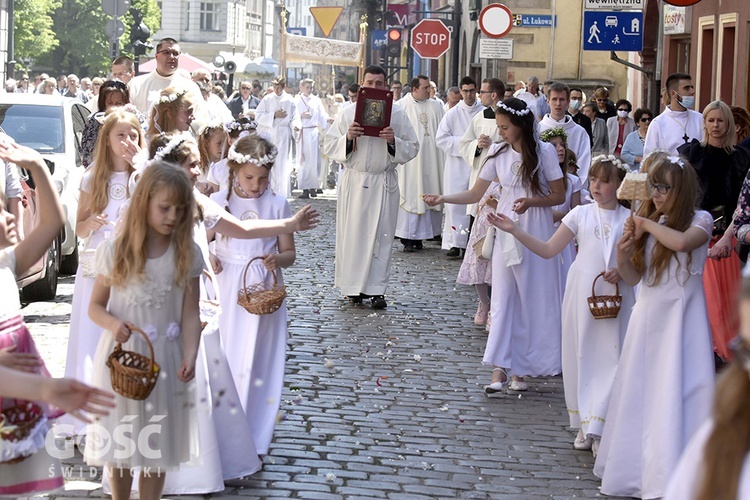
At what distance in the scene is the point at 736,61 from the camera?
19.0 meters

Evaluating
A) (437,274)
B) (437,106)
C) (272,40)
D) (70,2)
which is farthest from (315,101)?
(272,40)

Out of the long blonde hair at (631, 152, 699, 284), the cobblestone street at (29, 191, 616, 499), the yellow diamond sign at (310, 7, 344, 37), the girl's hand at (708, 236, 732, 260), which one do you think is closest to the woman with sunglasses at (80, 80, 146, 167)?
the cobblestone street at (29, 191, 616, 499)

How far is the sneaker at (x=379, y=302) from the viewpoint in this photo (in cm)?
1247

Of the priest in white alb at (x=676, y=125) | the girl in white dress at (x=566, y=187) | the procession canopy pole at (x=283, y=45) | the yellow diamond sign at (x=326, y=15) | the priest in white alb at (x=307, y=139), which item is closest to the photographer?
the girl in white dress at (x=566, y=187)

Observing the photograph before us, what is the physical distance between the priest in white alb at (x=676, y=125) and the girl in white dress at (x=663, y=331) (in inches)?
236

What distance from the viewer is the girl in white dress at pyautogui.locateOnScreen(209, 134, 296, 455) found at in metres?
6.96

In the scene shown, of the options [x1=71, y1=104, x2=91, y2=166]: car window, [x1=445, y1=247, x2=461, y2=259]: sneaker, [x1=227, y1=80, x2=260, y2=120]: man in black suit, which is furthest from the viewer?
[x1=227, y1=80, x2=260, y2=120]: man in black suit

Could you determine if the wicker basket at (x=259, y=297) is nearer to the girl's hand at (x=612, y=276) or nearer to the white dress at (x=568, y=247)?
the girl's hand at (x=612, y=276)

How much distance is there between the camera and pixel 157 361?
519 cm

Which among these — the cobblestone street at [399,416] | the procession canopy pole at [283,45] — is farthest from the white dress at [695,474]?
the procession canopy pole at [283,45]

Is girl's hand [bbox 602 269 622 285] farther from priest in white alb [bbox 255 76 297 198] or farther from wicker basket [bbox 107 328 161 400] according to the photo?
priest in white alb [bbox 255 76 297 198]

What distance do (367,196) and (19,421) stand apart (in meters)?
8.55

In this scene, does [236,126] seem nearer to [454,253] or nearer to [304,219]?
[304,219]

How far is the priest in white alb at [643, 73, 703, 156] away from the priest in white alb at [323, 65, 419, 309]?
2.23m
